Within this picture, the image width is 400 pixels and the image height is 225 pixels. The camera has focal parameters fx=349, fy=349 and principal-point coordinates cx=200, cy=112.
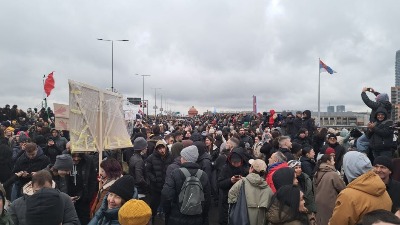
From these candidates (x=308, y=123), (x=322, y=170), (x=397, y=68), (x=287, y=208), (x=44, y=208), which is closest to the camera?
(x=44, y=208)

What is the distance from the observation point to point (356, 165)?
486 cm

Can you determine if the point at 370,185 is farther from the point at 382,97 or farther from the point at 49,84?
the point at 49,84

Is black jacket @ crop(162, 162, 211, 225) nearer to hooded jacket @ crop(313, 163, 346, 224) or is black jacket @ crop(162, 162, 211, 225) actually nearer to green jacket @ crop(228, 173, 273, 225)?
green jacket @ crop(228, 173, 273, 225)

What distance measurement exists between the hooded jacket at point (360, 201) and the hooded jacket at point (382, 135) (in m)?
4.10

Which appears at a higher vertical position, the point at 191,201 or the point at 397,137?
the point at 397,137

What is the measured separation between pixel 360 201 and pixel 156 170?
13.9ft

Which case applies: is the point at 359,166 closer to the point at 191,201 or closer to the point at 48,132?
the point at 191,201

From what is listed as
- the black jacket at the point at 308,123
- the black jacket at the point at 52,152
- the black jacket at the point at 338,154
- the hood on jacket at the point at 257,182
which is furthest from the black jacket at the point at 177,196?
the black jacket at the point at 308,123

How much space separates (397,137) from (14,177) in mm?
7994

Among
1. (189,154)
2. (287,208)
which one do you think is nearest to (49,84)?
(189,154)

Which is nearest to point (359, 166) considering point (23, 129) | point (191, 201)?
point (191, 201)

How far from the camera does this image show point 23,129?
514 inches

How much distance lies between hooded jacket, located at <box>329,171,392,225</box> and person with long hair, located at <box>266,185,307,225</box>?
1.23 feet

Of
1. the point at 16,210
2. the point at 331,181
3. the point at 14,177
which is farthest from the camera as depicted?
the point at 14,177
